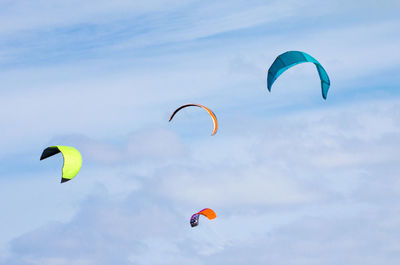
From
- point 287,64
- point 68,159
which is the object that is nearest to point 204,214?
point 68,159

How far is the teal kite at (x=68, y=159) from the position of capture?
2516 inches

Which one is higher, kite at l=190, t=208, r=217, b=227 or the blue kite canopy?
the blue kite canopy

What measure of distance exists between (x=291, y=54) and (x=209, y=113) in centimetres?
649

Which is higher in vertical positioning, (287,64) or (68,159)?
(287,64)

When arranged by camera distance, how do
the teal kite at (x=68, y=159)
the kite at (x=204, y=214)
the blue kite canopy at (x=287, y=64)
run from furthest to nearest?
the kite at (x=204, y=214) → the teal kite at (x=68, y=159) → the blue kite canopy at (x=287, y=64)

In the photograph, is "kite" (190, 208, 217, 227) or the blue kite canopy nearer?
the blue kite canopy

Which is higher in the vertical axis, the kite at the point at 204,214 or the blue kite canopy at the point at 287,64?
the blue kite canopy at the point at 287,64

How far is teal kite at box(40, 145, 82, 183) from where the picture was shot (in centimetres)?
6391

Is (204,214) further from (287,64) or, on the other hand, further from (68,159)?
(287,64)

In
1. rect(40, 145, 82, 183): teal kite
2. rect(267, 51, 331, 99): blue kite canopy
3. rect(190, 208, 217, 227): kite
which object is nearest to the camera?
rect(267, 51, 331, 99): blue kite canopy

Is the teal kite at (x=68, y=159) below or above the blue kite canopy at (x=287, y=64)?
below

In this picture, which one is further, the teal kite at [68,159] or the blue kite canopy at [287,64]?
the teal kite at [68,159]

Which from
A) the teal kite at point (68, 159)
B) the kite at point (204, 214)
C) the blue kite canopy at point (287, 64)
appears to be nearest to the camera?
the blue kite canopy at point (287, 64)

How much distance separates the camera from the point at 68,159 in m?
64.0
